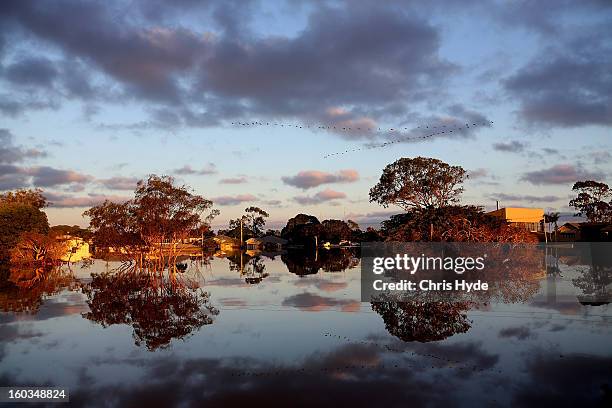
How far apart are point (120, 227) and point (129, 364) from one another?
1453 inches

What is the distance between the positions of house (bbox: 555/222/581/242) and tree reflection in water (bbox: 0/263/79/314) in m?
73.4

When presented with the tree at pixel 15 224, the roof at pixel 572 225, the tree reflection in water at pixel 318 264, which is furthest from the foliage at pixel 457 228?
the roof at pixel 572 225

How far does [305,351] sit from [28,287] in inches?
758

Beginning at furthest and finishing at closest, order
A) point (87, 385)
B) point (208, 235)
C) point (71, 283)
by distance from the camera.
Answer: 1. point (208, 235)
2. point (71, 283)
3. point (87, 385)

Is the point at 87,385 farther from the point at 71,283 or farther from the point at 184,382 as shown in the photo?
the point at 71,283

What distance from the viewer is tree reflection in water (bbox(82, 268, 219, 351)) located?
14400 millimetres

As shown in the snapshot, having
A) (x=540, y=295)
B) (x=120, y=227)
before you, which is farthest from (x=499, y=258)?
(x=120, y=227)

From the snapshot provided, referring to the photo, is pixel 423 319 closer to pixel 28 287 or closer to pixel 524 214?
pixel 28 287

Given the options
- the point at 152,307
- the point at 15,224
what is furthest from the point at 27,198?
the point at 152,307

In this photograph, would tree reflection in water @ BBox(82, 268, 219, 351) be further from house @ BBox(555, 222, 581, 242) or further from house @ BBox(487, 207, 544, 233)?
house @ BBox(555, 222, 581, 242)

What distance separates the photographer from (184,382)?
9562 mm

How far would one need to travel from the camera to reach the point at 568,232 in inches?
3285

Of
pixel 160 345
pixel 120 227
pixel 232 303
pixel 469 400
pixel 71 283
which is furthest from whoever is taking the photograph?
pixel 120 227

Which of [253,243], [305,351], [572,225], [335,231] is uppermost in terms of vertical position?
[572,225]
